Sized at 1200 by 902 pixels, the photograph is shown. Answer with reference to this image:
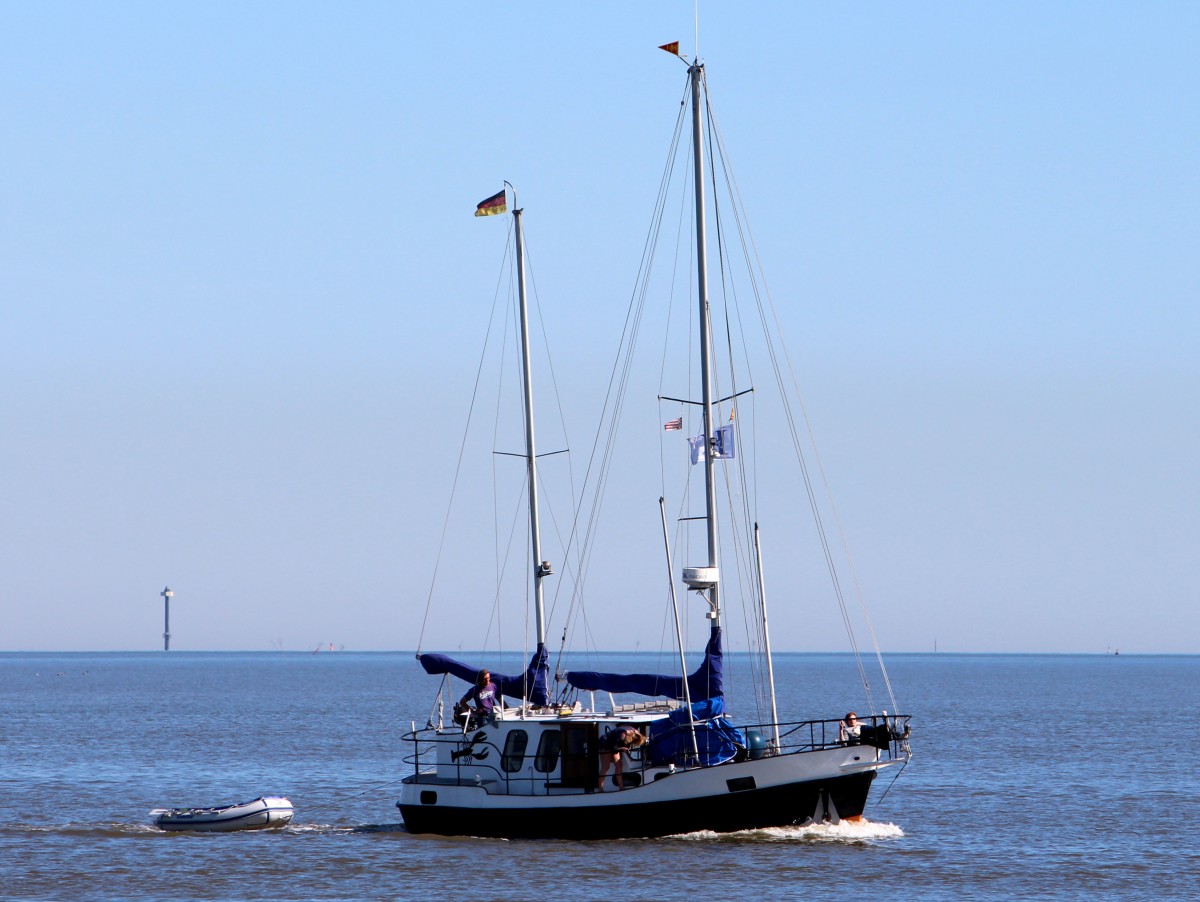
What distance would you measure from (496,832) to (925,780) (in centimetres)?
2333

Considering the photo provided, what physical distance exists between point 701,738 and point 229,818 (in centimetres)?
1365

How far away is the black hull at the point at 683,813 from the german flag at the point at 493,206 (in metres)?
17.5

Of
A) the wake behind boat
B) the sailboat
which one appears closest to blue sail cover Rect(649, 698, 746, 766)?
the sailboat

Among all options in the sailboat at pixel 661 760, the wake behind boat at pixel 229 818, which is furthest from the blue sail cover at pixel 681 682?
the wake behind boat at pixel 229 818

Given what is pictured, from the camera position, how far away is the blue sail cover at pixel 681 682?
40.8 m

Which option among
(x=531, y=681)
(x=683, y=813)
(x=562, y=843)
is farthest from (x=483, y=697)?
(x=683, y=813)

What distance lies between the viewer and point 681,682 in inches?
1635

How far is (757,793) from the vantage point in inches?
1543

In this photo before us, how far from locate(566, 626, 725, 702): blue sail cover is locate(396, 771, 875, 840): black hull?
9.03 ft

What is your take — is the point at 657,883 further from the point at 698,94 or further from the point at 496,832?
the point at 698,94

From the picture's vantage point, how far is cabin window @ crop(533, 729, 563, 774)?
4147cm

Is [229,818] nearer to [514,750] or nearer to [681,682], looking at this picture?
[514,750]

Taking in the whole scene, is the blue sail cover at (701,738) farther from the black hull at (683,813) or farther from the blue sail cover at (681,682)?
the black hull at (683,813)

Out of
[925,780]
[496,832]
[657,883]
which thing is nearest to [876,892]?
[657,883]
